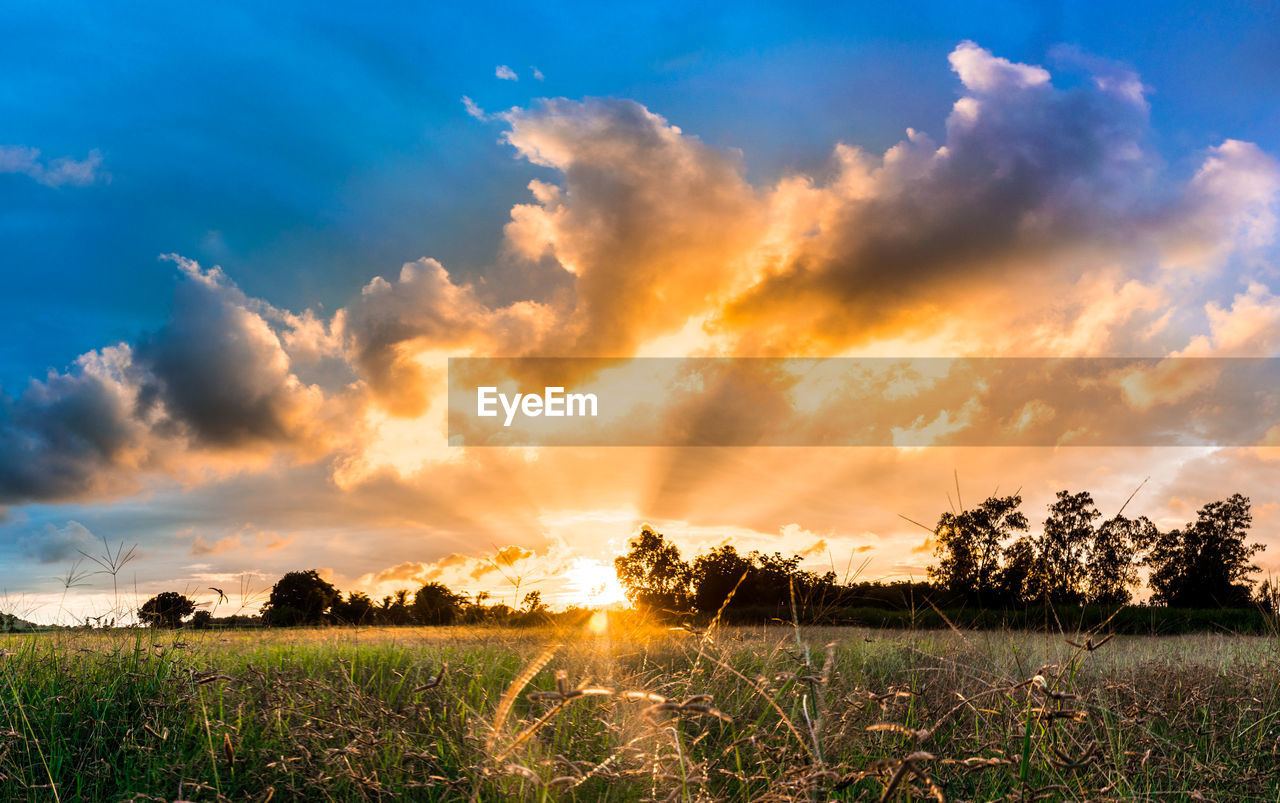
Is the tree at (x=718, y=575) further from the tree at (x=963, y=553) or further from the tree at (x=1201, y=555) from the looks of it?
the tree at (x=963, y=553)

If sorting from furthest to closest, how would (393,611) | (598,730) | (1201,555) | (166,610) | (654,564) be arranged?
1. (654,564)
2. (1201,555)
3. (393,611)
4. (166,610)
5. (598,730)

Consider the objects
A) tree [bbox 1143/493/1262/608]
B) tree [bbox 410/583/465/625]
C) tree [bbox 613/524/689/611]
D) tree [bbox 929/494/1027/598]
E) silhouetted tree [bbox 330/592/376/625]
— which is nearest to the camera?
tree [bbox 929/494/1027/598]

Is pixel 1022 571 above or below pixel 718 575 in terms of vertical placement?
above

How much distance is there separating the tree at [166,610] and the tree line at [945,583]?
0.01 m

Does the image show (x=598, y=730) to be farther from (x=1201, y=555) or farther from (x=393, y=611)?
(x=1201, y=555)

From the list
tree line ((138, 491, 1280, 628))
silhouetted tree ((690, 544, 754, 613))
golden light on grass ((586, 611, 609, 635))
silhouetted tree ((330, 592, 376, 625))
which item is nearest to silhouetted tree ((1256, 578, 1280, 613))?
tree line ((138, 491, 1280, 628))

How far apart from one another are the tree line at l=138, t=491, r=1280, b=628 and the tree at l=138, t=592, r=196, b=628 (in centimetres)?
1

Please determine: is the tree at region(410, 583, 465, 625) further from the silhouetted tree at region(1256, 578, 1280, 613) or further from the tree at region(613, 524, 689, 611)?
the tree at region(613, 524, 689, 611)

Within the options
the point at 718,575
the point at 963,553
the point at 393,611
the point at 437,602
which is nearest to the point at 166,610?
the point at 437,602

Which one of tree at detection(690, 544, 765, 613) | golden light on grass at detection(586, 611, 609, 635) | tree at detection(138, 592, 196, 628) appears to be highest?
tree at detection(138, 592, 196, 628)

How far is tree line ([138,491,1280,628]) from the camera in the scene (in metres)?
4.41

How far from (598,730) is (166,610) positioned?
4.92 m

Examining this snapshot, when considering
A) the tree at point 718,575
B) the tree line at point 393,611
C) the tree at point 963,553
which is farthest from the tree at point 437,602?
the tree at point 718,575

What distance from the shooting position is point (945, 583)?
5.05 meters
